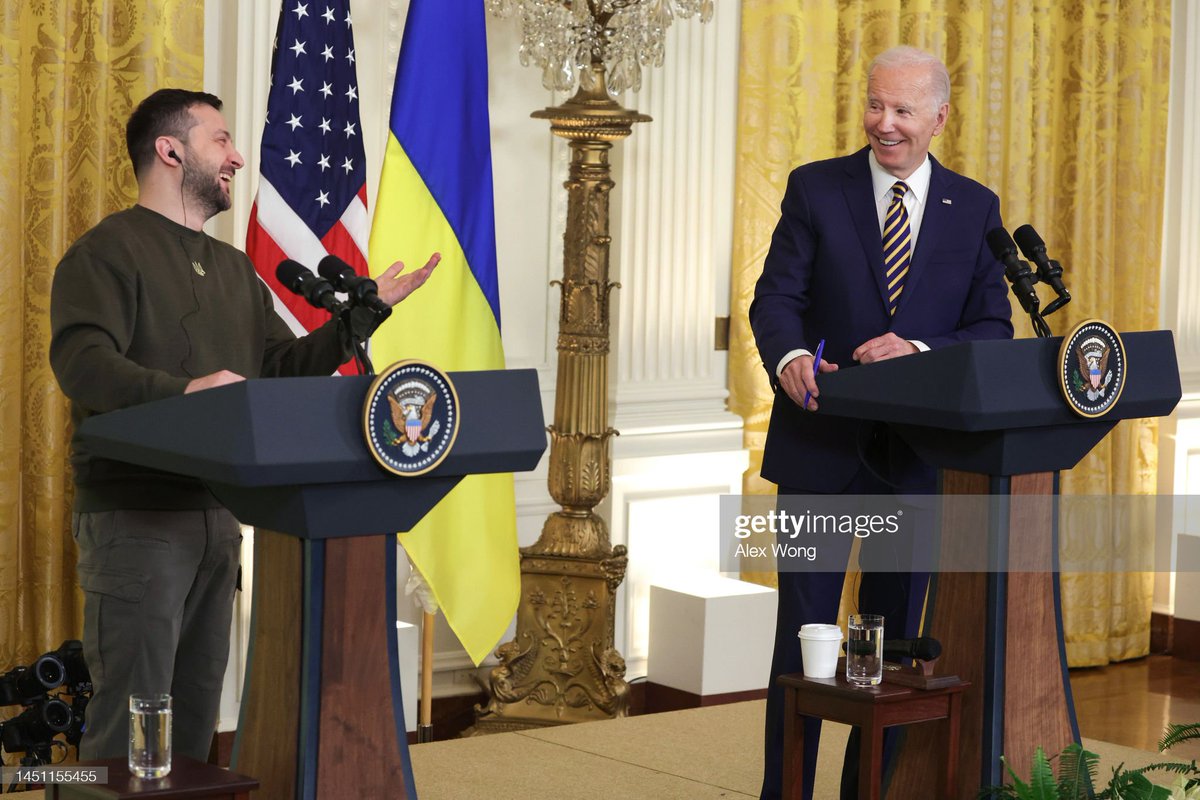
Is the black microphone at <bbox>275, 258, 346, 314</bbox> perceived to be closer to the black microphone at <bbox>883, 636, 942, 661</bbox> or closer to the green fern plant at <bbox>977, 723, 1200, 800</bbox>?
the black microphone at <bbox>883, 636, 942, 661</bbox>

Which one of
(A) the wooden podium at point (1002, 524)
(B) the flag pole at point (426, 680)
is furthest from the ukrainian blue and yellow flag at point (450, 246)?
(A) the wooden podium at point (1002, 524)

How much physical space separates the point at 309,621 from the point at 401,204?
2.28m

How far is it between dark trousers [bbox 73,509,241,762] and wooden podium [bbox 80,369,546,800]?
0.46 metres

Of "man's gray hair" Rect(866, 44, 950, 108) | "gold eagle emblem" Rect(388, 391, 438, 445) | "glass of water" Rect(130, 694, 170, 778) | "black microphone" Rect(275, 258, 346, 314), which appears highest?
"man's gray hair" Rect(866, 44, 950, 108)

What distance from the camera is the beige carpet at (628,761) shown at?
3.90m

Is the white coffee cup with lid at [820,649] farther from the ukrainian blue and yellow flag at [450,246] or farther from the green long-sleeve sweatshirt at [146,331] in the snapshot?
the ukrainian blue and yellow flag at [450,246]

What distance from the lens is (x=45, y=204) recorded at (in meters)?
4.11

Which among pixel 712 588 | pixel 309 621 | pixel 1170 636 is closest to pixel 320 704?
pixel 309 621

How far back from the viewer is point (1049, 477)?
3004 mm

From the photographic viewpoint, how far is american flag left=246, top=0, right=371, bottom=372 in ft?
13.6

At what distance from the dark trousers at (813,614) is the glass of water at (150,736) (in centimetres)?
141

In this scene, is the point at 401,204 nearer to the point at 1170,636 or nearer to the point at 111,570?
the point at 111,570

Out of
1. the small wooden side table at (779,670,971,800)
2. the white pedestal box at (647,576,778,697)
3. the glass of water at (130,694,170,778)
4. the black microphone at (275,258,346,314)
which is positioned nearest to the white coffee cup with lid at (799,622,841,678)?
the small wooden side table at (779,670,971,800)

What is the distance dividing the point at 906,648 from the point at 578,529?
2.02 m
